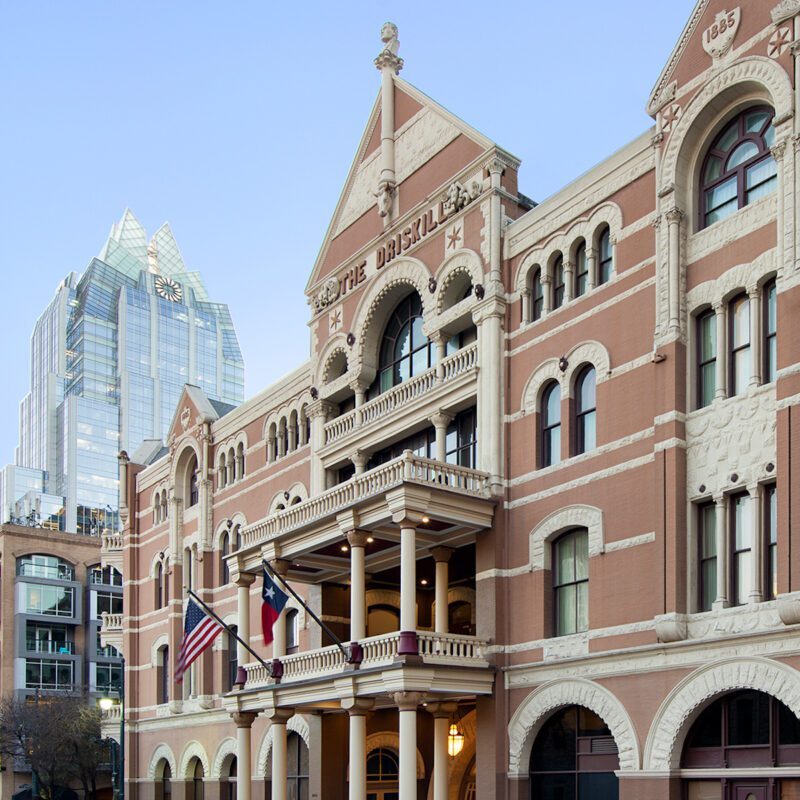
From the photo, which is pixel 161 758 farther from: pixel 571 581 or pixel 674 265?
pixel 674 265

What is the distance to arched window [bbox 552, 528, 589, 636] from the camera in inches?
1035

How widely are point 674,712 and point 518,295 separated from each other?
36.2 feet

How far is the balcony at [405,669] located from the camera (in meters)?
26.5

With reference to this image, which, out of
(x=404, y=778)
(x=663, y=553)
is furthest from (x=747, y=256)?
(x=404, y=778)

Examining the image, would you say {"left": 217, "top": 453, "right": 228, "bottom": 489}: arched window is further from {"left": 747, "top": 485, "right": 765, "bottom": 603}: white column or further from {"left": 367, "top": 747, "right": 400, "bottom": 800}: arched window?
{"left": 747, "top": 485, "right": 765, "bottom": 603}: white column

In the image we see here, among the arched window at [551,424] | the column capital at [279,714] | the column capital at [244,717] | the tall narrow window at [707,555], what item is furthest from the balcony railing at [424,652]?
the tall narrow window at [707,555]

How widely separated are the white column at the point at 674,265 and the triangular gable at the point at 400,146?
23.3ft

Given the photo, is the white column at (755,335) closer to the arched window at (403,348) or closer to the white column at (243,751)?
the arched window at (403,348)

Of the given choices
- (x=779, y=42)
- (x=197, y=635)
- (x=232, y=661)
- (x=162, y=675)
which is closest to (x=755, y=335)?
A: (x=779, y=42)

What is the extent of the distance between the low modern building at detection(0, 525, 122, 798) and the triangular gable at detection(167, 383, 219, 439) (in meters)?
39.2

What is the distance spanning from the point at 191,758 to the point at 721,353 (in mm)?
28579

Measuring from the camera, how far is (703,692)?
22.4m

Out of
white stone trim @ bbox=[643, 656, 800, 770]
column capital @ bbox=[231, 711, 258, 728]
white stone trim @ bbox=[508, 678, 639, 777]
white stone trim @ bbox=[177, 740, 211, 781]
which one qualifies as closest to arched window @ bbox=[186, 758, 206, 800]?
Result: white stone trim @ bbox=[177, 740, 211, 781]

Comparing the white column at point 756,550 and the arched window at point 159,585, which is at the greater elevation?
the white column at point 756,550
